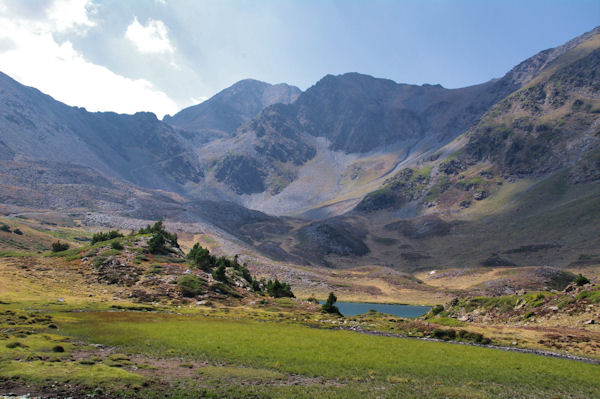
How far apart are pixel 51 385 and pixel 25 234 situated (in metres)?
155

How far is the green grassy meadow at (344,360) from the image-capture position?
93.8ft

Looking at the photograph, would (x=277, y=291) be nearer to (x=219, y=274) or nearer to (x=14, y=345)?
(x=219, y=274)

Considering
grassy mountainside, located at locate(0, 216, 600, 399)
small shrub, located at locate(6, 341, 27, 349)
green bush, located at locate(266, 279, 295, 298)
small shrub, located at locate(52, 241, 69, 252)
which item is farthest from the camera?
green bush, located at locate(266, 279, 295, 298)

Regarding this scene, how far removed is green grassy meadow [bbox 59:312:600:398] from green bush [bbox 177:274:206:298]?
70.4 ft

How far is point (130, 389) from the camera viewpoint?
2355cm

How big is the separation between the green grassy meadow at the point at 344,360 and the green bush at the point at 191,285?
70.4ft

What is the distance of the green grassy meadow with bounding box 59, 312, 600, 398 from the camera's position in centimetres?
2859

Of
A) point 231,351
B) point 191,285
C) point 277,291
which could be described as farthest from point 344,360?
point 277,291

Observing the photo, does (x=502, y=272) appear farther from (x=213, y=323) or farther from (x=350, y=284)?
(x=213, y=323)

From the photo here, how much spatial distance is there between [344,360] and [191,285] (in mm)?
46919

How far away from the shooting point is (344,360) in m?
35.9

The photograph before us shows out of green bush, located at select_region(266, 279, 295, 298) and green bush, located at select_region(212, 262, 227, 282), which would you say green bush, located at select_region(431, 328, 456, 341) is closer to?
green bush, located at select_region(212, 262, 227, 282)

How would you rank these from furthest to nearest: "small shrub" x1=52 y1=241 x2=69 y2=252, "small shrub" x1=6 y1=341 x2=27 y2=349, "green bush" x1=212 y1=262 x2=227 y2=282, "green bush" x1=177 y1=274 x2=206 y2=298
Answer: "small shrub" x1=52 y1=241 x2=69 y2=252 → "green bush" x1=212 y1=262 x2=227 y2=282 → "green bush" x1=177 y1=274 x2=206 y2=298 → "small shrub" x1=6 y1=341 x2=27 y2=349

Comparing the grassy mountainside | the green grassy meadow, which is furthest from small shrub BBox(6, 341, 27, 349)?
the green grassy meadow
